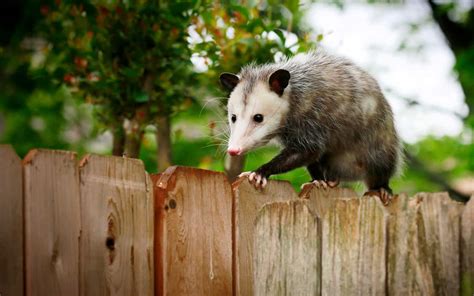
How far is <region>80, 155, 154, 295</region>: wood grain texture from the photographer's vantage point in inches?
75.0

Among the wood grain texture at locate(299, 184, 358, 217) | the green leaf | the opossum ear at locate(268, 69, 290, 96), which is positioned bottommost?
the wood grain texture at locate(299, 184, 358, 217)

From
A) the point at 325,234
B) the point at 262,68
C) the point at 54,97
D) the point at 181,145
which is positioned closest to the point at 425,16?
the point at 181,145

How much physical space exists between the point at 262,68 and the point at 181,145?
9.02 ft

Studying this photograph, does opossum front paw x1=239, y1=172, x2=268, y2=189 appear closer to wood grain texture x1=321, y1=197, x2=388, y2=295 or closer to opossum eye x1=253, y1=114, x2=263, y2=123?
opossum eye x1=253, y1=114, x2=263, y2=123

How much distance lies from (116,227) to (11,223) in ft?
1.07

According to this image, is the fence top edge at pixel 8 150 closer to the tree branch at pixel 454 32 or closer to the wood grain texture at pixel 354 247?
the wood grain texture at pixel 354 247

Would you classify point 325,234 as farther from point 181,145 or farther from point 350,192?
point 181,145

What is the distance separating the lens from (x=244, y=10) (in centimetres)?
280

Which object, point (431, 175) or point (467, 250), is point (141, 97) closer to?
point (467, 250)

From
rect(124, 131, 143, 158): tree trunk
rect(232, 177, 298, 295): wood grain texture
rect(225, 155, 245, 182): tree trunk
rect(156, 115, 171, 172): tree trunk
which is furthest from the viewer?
rect(156, 115, 171, 172): tree trunk

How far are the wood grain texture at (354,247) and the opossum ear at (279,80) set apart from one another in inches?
47.9

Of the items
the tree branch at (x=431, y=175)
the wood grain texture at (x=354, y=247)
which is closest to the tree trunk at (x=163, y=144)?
the wood grain texture at (x=354, y=247)

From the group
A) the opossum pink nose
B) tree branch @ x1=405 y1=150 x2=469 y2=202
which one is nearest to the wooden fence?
the opossum pink nose

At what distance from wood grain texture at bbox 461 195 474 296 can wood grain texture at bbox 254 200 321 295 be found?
36 centimetres
